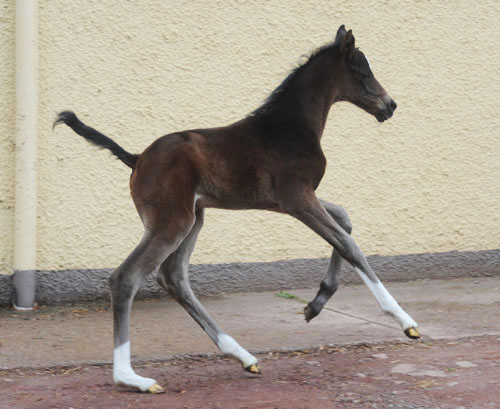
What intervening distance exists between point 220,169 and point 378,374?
144 centimetres

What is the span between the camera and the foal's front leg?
4488mm

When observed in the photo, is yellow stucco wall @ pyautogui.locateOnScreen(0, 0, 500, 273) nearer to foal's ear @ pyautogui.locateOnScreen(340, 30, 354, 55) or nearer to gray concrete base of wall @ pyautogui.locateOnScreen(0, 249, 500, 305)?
gray concrete base of wall @ pyautogui.locateOnScreen(0, 249, 500, 305)

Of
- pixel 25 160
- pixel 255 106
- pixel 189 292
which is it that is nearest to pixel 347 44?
pixel 189 292

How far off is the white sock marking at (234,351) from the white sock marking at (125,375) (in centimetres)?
50

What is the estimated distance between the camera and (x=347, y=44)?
497cm

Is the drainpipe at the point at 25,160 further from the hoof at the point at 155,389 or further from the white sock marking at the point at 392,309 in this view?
the white sock marking at the point at 392,309

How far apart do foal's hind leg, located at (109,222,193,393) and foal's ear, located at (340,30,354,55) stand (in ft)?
5.19

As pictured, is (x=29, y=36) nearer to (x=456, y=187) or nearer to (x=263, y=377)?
(x=263, y=377)

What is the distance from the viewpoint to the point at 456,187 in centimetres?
740

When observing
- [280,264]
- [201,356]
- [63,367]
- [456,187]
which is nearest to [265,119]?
[201,356]

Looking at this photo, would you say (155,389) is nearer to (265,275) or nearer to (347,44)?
(347,44)

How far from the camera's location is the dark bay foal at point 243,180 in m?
4.34

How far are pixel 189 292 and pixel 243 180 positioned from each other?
74 centimetres

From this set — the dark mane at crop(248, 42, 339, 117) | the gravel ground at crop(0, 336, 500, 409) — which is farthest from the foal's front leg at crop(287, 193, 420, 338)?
the dark mane at crop(248, 42, 339, 117)
